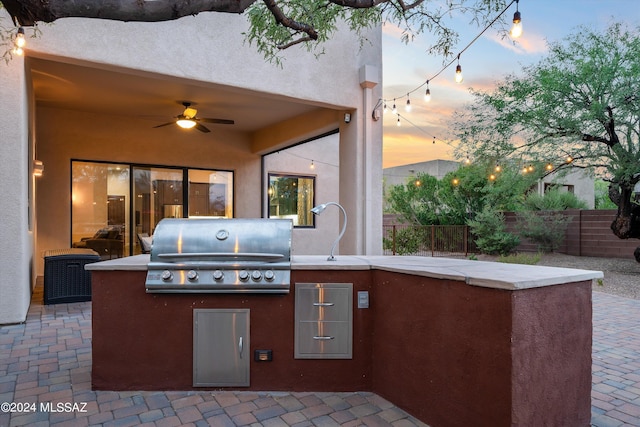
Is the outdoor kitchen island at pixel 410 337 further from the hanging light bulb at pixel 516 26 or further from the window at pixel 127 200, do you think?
the window at pixel 127 200

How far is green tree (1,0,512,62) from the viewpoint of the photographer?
2146mm

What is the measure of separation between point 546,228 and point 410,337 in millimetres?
11137

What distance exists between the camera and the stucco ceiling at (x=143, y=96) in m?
5.83

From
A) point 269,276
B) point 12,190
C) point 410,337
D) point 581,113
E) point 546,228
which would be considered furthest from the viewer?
point 546,228

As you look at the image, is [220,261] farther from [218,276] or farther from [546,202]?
[546,202]

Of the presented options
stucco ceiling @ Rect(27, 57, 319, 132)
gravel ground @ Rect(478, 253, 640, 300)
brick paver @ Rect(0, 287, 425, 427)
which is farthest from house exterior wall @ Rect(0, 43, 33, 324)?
gravel ground @ Rect(478, 253, 640, 300)

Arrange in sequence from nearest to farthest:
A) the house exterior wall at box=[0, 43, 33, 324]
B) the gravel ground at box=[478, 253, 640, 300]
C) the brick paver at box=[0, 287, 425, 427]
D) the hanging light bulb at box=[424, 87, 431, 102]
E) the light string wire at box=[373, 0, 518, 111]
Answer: the brick paver at box=[0, 287, 425, 427]
the house exterior wall at box=[0, 43, 33, 324]
the light string wire at box=[373, 0, 518, 111]
the hanging light bulb at box=[424, 87, 431, 102]
the gravel ground at box=[478, 253, 640, 300]

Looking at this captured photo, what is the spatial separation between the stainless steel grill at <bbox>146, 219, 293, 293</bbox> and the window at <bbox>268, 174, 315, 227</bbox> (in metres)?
7.65

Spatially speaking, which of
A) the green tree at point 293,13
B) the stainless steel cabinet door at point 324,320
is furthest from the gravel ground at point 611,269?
the stainless steel cabinet door at point 324,320

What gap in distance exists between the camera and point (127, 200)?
29.0 ft

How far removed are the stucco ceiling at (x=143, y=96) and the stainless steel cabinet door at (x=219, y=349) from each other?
12.6 ft

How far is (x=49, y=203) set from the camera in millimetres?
7969

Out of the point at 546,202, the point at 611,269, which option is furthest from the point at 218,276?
the point at 546,202

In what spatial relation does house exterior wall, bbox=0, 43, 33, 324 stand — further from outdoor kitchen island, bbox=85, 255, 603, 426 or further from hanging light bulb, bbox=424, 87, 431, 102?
hanging light bulb, bbox=424, 87, 431, 102
